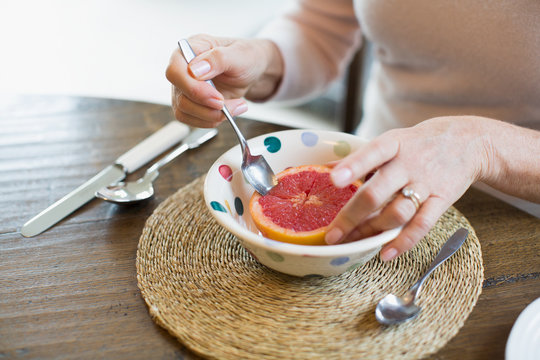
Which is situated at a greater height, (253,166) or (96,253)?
(253,166)

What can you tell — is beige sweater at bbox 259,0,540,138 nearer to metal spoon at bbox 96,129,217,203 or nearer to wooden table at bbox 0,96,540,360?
wooden table at bbox 0,96,540,360

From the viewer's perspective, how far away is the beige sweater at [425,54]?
0.99 metres

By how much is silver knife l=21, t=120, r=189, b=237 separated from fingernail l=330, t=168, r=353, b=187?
54 centimetres

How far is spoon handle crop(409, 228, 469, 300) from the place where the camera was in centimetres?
75

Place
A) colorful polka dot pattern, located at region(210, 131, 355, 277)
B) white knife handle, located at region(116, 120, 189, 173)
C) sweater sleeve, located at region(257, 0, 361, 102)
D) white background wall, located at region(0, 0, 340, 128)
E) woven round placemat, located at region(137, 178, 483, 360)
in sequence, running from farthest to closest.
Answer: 1. white background wall, located at region(0, 0, 340, 128)
2. sweater sleeve, located at region(257, 0, 361, 102)
3. white knife handle, located at region(116, 120, 189, 173)
4. colorful polka dot pattern, located at region(210, 131, 355, 277)
5. woven round placemat, located at region(137, 178, 483, 360)

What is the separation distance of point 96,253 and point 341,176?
47 cm

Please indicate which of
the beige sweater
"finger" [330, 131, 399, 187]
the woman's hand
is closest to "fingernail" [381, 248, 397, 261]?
the woman's hand

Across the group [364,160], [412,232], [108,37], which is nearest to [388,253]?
[412,232]

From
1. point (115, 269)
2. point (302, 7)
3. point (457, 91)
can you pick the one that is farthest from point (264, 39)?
point (115, 269)

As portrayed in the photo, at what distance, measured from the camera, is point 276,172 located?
954mm

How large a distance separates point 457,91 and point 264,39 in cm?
49

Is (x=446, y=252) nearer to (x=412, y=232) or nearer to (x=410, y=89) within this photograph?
(x=412, y=232)

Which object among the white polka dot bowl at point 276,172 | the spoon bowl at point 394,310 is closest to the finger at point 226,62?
the white polka dot bowl at point 276,172

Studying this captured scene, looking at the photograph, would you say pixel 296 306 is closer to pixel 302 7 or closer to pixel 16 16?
pixel 302 7
